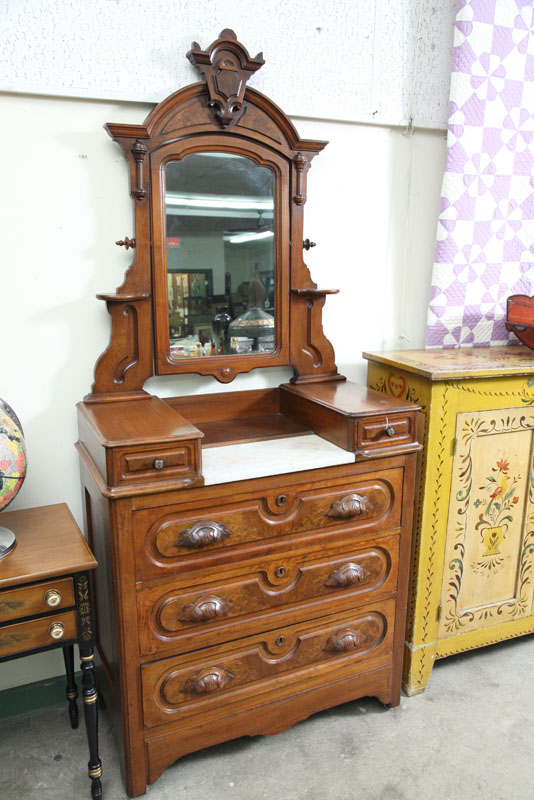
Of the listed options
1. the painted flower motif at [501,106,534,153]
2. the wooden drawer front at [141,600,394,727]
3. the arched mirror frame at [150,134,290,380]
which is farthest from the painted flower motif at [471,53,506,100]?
the wooden drawer front at [141,600,394,727]

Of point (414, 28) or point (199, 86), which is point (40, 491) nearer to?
point (199, 86)

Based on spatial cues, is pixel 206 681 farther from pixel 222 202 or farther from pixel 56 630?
pixel 222 202

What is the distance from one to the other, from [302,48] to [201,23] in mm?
422

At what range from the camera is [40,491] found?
230 centimetres

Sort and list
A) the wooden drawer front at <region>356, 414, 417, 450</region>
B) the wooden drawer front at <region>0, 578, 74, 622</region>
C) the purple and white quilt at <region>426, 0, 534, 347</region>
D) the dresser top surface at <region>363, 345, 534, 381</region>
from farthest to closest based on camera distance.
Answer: the purple and white quilt at <region>426, 0, 534, 347</region>, the dresser top surface at <region>363, 345, 534, 381</region>, the wooden drawer front at <region>356, 414, 417, 450</region>, the wooden drawer front at <region>0, 578, 74, 622</region>

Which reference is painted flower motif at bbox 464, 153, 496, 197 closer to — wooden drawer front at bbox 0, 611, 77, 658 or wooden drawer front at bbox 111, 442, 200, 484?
wooden drawer front at bbox 111, 442, 200, 484

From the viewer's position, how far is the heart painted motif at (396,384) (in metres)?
2.42

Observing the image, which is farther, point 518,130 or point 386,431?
point 518,130

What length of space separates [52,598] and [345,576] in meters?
0.98

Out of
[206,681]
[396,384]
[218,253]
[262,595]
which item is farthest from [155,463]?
[396,384]

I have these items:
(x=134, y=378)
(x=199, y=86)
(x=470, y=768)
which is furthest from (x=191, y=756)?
(x=199, y=86)

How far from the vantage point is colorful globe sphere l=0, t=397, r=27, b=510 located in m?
1.72

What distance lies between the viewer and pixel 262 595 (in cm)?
202

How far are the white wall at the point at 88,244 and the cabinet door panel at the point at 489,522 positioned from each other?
0.67m
